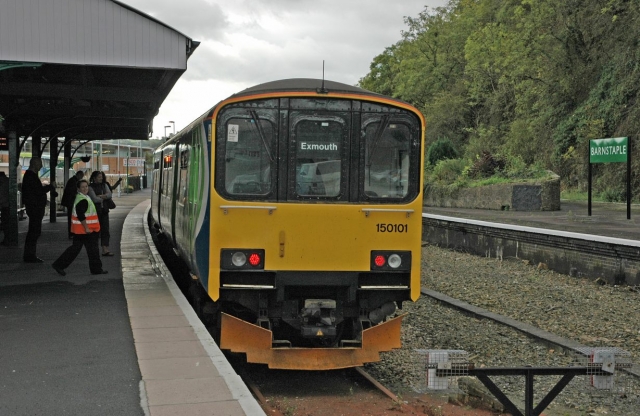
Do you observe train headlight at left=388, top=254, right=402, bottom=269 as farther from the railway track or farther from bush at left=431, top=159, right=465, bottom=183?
bush at left=431, top=159, right=465, bottom=183

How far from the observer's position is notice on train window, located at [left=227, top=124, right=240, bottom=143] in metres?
8.12

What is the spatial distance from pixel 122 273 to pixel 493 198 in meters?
17.7

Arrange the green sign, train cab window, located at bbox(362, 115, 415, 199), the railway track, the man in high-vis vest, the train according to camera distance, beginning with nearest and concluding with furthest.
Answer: the railway track < the train < train cab window, located at bbox(362, 115, 415, 199) < the man in high-vis vest < the green sign

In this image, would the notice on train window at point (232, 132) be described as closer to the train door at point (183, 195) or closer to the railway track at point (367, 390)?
the train door at point (183, 195)

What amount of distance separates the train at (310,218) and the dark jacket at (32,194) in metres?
7.56

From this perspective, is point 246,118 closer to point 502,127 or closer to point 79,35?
point 79,35

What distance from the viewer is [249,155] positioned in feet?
26.9

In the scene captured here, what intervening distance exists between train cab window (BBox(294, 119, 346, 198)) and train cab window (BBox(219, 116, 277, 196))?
293 millimetres

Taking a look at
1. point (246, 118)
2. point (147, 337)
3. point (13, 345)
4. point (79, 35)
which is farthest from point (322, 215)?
point (79, 35)

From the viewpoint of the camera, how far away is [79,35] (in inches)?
464

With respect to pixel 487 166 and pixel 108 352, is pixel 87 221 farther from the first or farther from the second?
pixel 487 166

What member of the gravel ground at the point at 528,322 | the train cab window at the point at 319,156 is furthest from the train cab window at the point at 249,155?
the gravel ground at the point at 528,322

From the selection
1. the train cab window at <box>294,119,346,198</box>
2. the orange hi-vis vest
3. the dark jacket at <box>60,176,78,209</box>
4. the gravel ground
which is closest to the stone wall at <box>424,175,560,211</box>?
the gravel ground

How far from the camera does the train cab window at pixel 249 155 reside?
8.13m
